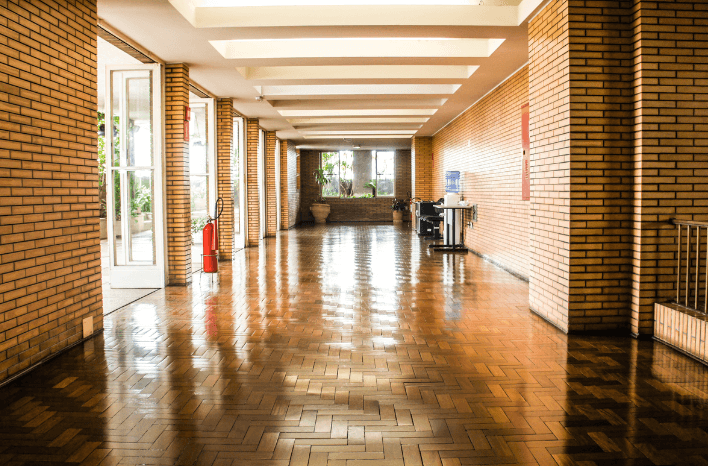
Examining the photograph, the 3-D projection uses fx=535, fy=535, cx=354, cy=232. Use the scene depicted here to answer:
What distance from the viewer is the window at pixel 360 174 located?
2364cm

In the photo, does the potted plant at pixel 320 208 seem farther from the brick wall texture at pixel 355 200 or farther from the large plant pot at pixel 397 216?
the large plant pot at pixel 397 216

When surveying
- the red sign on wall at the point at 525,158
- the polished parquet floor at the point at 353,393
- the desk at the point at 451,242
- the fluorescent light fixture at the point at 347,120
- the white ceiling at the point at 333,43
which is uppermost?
the fluorescent light fixture at the point at 347,120

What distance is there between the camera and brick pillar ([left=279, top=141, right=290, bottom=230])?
58.9ft

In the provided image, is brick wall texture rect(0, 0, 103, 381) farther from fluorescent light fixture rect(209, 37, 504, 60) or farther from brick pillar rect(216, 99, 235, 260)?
brick pillar rect(216, 99, 235, 260)

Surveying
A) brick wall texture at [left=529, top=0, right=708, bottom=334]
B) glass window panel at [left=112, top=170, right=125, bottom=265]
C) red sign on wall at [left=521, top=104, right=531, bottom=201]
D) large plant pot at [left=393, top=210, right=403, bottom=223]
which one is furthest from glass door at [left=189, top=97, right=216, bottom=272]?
large plant pot at [left=393, top=210, right=403, bottom=223]

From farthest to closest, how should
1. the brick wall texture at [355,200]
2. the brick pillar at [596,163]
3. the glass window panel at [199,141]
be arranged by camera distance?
the brick wall texture at [355,200] → the glass window panel at [199,141] → the brick pillar at [596,163]

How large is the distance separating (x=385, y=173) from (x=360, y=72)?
1529 cm

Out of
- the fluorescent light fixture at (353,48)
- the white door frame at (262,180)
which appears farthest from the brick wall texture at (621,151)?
the white door frame at (262,180)

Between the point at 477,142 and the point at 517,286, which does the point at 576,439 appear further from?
the point at 477,142

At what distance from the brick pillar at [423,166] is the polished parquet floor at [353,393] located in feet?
39.7

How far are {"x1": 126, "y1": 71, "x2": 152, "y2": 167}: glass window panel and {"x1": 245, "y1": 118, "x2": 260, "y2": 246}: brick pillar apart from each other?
17.4ft

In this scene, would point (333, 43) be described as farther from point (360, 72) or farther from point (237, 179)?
point (237, 179)

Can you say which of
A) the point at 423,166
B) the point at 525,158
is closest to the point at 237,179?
the point at 525,158

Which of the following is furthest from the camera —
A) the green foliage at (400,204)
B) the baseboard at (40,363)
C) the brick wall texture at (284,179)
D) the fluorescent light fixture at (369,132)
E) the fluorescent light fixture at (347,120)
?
the green foliage at (400,204)
